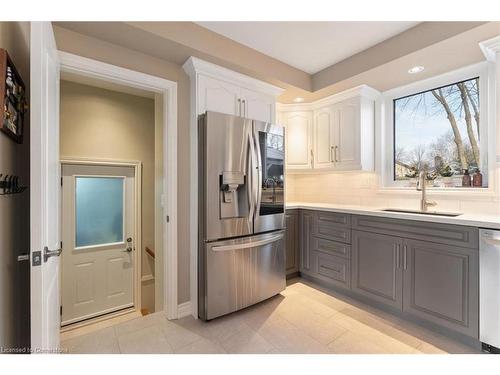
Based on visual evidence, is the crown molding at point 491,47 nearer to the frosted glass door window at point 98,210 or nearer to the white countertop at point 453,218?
the white countertop at point 453,218

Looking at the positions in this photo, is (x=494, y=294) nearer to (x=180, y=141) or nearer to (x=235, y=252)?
(x=235, y=252)

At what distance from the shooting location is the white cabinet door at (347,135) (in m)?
2.72

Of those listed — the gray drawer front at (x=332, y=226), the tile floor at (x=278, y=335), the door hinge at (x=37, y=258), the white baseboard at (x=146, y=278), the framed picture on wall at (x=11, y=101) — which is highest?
the framed picture on wall at (x=11, y=101)

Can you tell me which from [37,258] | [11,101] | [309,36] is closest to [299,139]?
[309,36]

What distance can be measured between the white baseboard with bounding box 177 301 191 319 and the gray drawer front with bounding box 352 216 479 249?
69.3 inches

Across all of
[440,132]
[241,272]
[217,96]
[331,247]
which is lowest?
[241,272]

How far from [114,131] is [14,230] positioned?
1.90m

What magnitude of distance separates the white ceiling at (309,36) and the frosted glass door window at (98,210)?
83.4 inches

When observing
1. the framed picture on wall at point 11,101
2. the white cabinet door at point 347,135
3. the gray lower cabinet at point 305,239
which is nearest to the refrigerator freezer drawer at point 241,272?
the gray lower cabinet at point 305,239

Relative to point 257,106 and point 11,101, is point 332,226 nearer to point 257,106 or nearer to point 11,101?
point 257,106

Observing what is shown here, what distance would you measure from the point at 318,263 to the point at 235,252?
1.13 metres

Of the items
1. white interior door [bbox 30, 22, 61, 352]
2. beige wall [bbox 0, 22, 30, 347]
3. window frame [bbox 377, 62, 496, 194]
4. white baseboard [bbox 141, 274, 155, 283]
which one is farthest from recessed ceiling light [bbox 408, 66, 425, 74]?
white baseboard [bbox 141, 274, 155, 283]

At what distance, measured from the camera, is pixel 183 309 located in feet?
7.11

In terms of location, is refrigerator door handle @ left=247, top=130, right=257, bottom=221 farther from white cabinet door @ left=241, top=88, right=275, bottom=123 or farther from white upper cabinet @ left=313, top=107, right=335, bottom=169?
white upper cabinet @ left=313, top=107, right=335, bottom=169
